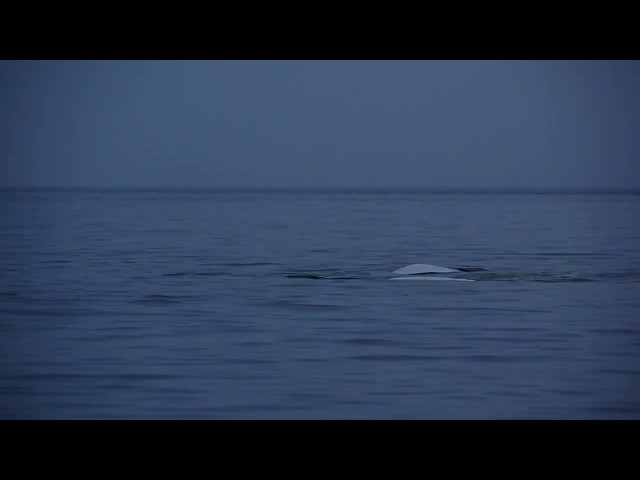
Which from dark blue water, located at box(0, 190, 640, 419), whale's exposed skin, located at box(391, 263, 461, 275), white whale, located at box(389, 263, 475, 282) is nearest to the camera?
dark blue water, located at box(0, 190, 640, 419)

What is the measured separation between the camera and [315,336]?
558 inches

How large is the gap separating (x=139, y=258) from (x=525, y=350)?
1500 centimetres

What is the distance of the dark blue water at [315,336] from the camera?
34.0 feet

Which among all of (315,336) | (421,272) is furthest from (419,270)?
(315,336)

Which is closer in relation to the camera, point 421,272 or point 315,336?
point 315,336

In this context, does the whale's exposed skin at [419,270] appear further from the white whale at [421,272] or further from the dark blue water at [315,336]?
the dark blue water at [315,336]

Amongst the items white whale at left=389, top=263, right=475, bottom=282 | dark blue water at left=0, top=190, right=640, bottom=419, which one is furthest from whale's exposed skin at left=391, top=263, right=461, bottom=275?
dark blue water at left=0, top=190, right=640, bottom=419

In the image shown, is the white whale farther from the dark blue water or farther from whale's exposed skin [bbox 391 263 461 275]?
the dark blue water

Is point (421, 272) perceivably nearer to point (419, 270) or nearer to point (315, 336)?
point (419, 270)

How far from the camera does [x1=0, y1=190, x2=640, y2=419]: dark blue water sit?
408 inches

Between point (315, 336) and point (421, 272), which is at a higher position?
point (421, 272)
